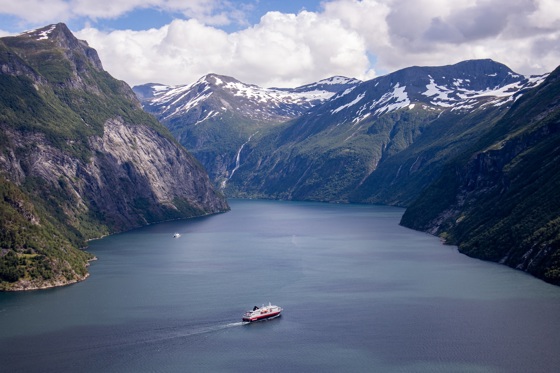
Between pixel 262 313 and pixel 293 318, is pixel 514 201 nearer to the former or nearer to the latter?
pixel 293 318

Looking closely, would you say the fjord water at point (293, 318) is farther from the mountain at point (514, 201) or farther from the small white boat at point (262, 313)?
the mountain at point (514, 201)

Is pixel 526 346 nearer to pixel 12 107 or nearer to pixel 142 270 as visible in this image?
pixel 142 270

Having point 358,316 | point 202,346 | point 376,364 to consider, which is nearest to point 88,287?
point 202,346

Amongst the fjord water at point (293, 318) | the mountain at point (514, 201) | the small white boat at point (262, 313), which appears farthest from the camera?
the mountain at point (514, 201)

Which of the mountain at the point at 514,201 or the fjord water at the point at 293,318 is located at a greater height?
the mountain at the point at 514,201

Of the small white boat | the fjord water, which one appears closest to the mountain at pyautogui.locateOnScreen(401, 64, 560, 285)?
the fjord water

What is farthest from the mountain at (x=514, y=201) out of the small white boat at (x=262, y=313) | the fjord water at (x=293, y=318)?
the small white boat at (x=262, y=313)

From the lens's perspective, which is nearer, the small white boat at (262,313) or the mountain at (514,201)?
the small white boat at (262,313)
